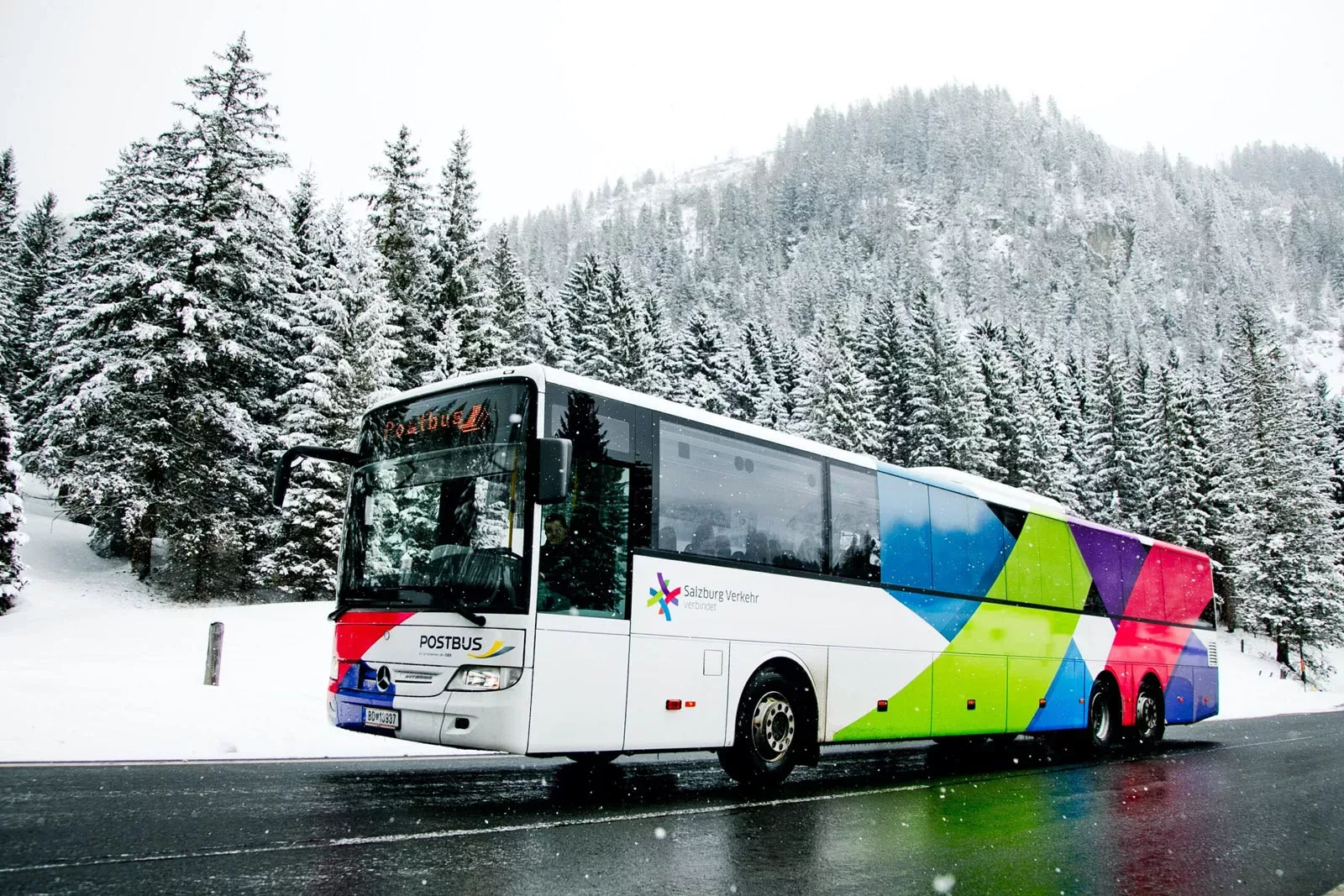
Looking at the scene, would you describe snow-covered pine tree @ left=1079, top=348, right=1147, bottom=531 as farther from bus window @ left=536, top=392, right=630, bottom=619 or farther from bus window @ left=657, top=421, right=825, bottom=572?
bus window @ left=536, top=392, right=630, bottom=619

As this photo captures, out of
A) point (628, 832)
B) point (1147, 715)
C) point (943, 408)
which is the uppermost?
point (943, 408)

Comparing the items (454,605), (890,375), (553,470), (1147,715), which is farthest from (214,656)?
(890,375)

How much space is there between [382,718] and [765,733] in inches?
140

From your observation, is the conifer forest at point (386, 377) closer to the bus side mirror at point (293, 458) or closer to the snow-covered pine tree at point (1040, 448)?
the snow-covered pine tree at point (1040, 448)

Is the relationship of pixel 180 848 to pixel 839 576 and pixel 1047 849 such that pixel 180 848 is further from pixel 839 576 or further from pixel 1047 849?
pixel 839 576

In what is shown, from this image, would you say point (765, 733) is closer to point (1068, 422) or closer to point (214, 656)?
point (214, 656)

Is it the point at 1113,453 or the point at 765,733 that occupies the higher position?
the point at 1113,453

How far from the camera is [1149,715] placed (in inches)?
613

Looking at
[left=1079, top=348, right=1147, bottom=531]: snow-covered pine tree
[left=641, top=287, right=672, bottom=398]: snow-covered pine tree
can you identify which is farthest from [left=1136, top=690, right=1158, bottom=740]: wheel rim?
[left=1079, top=348, right=1147, bottom=531]: snow-covered pine tree

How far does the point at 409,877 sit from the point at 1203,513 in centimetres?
5798

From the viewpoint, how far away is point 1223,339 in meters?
146

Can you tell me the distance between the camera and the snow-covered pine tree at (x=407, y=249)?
33.7 m

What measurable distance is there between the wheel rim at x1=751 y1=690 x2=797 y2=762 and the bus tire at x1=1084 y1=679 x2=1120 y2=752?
23.7 feet

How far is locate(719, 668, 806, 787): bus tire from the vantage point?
851cm
